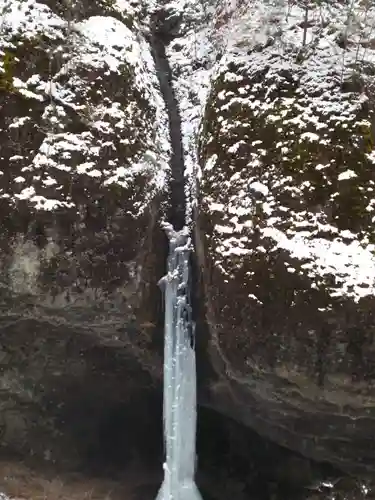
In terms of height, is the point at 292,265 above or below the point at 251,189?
below

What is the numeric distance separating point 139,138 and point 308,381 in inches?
107

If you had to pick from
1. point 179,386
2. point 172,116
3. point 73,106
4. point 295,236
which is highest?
point 172,116

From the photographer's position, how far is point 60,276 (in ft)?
16.3

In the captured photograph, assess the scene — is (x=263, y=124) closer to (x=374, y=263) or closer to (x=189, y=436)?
(x=374, y=263)

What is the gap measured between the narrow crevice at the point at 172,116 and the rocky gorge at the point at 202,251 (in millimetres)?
40

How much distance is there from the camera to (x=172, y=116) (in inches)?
261

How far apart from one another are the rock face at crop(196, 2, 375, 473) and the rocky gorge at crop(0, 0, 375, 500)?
0.02 metres

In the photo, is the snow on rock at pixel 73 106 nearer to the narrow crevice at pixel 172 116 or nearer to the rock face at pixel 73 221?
the rock face at pixel 73 221

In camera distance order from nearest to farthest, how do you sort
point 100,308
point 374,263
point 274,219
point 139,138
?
1. point 374,263
2. point 274,219
3. point 100,308
4. point 139,138

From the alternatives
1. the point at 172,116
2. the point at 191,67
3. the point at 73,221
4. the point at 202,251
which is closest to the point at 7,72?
the point at 73,221

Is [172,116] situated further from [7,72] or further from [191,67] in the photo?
[7,72]

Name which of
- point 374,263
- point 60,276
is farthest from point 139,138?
point 374,263

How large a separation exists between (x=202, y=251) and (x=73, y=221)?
1152 millimetres

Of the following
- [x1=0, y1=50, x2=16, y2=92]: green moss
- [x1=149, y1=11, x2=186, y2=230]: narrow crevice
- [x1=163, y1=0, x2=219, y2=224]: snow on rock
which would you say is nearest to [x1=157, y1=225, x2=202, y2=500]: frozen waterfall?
[x1=149, y1=11, x2=186, y2=230]: narrow crevice
